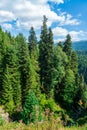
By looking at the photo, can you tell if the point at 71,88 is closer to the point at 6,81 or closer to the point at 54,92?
the point at 54,92

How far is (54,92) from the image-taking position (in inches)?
2724

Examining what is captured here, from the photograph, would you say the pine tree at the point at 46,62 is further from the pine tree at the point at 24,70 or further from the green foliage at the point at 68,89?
the pine tree at the point at 24,70

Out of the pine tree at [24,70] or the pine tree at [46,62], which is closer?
the pine tree at [24,70]

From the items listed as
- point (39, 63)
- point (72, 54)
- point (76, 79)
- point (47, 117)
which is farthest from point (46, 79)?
point (47, 117)

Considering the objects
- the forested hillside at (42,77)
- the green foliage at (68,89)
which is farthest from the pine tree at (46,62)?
the green foliage at (68,89)

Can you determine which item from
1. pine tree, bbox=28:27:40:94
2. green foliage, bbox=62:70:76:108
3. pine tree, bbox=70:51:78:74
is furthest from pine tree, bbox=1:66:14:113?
pine tree, bbox=70:51:78:74

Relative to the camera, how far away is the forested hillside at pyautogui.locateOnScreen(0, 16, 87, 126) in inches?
2026

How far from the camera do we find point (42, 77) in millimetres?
63312

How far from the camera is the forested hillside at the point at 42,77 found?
5145 centimetres

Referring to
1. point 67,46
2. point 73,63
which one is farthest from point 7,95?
point 67,46

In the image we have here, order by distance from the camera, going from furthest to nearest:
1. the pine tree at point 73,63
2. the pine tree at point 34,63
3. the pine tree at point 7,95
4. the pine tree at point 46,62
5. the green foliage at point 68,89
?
the pine tree at point 73,63, the green foliage at point 68,89, the pine tree at point 46,62, the pine tree at point 34,63, the pine tree at point 7,95

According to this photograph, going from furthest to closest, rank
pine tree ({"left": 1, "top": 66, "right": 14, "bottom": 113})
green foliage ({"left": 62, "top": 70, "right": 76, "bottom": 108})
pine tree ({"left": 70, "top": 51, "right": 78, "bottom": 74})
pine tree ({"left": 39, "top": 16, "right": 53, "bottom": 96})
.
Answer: pine tree ({"left": 70, "top": 51, "right": 78, "bottom": 74}), green foliage ({"left": 62, "top": 70, "right": 76, "bottom": 108}), pine tree ({"left": 39, "top": 16, "right": 53, "bottom": 96}), pine tree ({"left": 1, "top": 66, "right": 14, "bottom": 113})

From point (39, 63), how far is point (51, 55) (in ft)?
10.3

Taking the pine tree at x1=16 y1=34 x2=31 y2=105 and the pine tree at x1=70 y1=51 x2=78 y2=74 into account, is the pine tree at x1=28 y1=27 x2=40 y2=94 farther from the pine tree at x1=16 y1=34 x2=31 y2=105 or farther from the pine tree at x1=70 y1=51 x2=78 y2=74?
the pine tree at x1=70 y1=51 x2=78 y2=74
